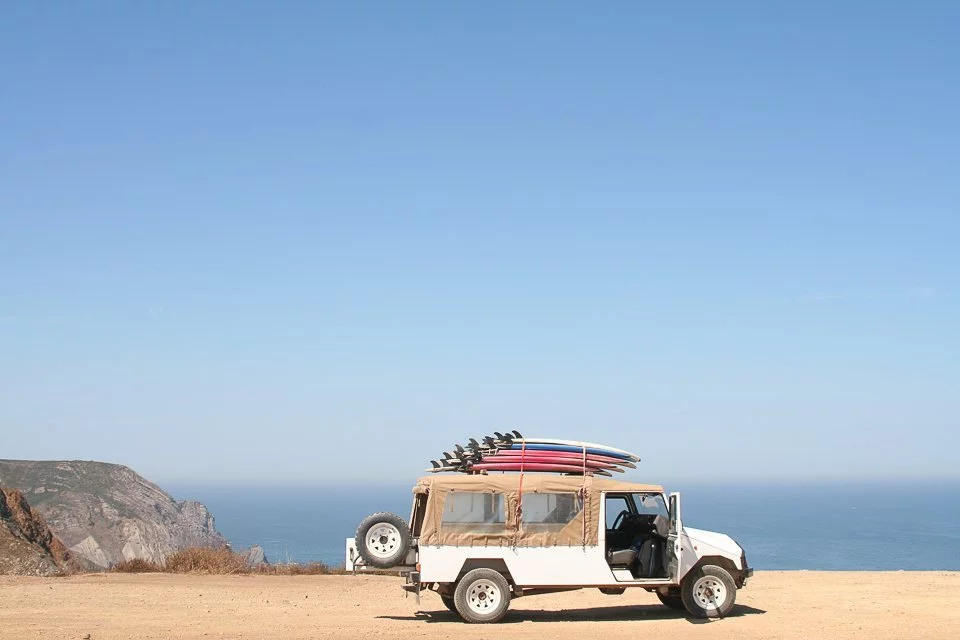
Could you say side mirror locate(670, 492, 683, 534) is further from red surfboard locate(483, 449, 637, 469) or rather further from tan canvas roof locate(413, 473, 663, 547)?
tan canvas roof locate(413, 473, 663, 547)

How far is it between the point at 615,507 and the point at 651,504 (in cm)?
65

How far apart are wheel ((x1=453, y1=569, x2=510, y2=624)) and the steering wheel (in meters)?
2.45

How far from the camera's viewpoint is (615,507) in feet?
51.2

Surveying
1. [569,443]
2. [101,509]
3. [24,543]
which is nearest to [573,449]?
[569,443]

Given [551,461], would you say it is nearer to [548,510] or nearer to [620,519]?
[548,510]

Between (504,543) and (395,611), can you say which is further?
(395,611)

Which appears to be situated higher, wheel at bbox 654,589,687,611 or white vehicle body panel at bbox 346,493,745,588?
white vehicle body panel at bbox 346,493,745,588

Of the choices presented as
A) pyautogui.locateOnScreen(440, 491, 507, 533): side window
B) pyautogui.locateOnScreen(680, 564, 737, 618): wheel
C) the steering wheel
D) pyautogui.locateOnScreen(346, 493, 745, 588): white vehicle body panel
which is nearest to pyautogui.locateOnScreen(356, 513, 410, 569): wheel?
pyautogui.locateOnScreen(346, 493, 745, 588): white vehicle body panel

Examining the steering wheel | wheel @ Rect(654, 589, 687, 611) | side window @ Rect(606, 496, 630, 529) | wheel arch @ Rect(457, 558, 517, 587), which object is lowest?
wheel @ Rect(654, 589, 687, 611)

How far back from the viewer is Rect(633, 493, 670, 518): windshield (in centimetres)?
1502

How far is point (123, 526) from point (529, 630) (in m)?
49.3

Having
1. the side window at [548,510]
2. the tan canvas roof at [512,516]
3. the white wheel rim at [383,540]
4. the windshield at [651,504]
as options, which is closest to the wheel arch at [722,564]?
the windshield at [651,504]

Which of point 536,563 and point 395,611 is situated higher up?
point 536,563

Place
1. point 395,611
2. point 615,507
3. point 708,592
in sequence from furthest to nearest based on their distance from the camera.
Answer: point 395,611, point 615,507, point 708,592
